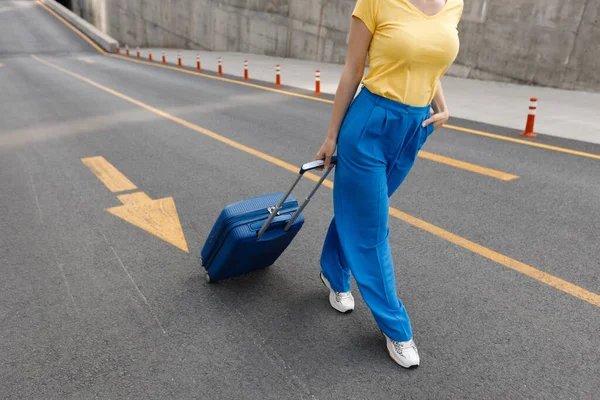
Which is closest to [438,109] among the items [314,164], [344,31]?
[314,164]

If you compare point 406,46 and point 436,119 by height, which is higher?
point 406,46

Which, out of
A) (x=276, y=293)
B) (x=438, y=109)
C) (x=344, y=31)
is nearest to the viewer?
(x=438, y=109)

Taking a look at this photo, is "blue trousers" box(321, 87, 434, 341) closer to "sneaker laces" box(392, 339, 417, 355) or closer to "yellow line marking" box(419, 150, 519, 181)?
"sneaker laces" box(392, 339, 417, 355)

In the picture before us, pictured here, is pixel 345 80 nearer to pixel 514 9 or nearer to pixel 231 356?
pixel 231 356

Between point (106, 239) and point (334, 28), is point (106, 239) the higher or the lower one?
the lower one

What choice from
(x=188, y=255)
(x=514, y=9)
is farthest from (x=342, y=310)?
(x=514, y=9)

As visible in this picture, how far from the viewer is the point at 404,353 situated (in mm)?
2787

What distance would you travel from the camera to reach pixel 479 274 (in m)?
3.80

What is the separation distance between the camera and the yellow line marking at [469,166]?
20.2 feet

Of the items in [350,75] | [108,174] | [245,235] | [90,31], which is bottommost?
[90,31]

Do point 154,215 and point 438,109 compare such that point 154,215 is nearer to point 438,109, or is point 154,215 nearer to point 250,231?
point 250,231

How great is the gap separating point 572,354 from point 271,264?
2.09m

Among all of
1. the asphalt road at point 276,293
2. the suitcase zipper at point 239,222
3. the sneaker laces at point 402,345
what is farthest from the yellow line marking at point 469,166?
the sneaker laces at point 402,345

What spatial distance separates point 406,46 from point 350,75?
33 centimetres
